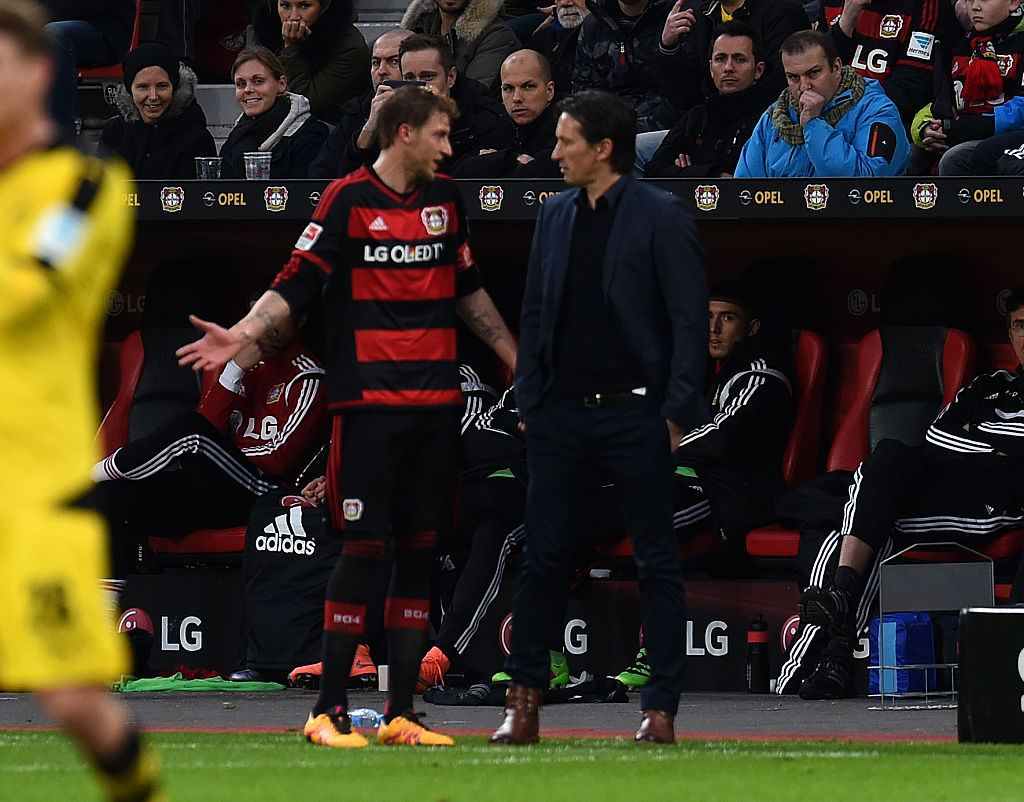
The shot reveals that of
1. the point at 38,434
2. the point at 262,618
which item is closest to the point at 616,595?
the point at 262,618

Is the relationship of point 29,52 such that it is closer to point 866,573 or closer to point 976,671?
point 976,671

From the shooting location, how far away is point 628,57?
33.4 feet

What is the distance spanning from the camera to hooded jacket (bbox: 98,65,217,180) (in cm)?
1024

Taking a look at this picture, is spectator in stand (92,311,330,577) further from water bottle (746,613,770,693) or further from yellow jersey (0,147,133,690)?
yellow jersey (0,147,133,690)

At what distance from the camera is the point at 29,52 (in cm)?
333

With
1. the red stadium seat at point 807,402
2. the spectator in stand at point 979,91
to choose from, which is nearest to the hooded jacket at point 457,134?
the red stadium seat at point 807,402

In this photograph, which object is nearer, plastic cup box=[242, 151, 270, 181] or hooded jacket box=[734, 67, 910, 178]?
hooded jacket box=[734, 67, 910, 178]

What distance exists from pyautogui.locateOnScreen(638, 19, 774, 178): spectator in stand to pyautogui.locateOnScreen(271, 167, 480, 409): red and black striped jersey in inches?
133

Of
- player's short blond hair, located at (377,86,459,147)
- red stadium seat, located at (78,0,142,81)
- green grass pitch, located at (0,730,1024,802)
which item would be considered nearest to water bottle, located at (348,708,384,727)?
green grass pitch, located at (0,730,1024,802)

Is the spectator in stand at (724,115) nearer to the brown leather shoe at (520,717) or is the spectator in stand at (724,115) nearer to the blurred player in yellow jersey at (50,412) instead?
the brown leather shoe at (520,717)

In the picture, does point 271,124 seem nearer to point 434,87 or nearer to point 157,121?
point 157,121

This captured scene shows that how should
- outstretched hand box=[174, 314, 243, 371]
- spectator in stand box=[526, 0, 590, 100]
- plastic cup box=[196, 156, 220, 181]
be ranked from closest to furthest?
outstretched hand box=[174, 314, 243, 371] → plastic cup box=[196, 156, 220, 181] → spectator in stand box=[526, 0, 590, 100]

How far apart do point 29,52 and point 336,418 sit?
113 inches

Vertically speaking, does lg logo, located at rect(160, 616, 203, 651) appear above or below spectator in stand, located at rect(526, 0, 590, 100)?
below
